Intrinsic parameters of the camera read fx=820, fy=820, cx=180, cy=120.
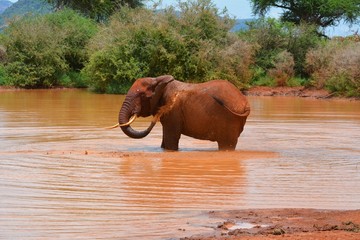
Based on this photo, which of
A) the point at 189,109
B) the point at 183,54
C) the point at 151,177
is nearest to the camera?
the point at 151,177

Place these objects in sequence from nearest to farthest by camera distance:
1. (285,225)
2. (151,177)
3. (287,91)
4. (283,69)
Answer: (285,225) < (151,177) < (287,91) < (283,69)

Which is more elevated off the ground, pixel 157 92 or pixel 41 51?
pixel 157 92

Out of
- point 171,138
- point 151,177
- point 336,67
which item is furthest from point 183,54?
point 151,177

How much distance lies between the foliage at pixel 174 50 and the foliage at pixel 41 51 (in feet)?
12.8

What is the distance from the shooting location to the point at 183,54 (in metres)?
37.8

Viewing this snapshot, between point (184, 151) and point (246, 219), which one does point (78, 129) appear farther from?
point (246, 219)

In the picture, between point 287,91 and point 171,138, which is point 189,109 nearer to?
point 171,138

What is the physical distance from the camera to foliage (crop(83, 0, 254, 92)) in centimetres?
3762

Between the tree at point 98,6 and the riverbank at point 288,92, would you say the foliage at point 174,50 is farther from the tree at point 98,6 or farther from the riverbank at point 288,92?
the tree at point 98,6

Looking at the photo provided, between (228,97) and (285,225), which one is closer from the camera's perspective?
(285,225)

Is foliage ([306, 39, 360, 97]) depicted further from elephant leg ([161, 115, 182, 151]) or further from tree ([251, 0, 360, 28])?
elephant leg ([161, 115, 182, 151])

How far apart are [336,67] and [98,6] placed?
82.0 ft

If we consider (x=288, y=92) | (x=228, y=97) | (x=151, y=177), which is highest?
(x=228, y=97)

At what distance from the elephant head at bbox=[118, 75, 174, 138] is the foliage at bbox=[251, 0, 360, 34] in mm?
37810
